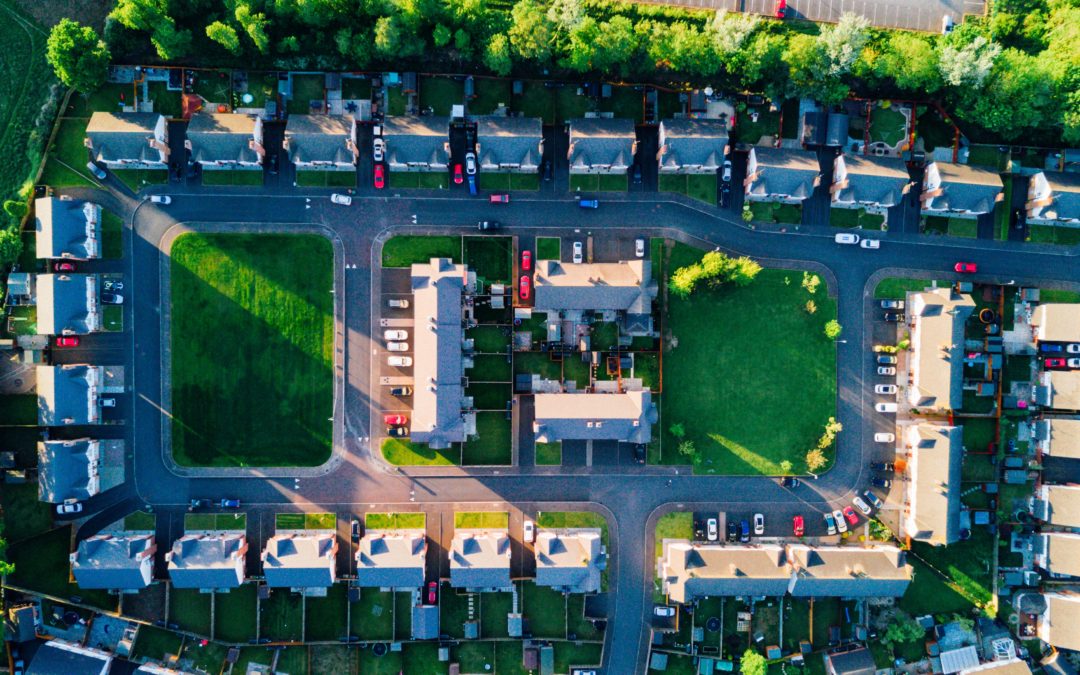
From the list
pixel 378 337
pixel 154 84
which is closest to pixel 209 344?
pixel 378 337

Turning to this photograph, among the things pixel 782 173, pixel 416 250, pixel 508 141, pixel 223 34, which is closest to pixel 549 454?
pixel 416 250

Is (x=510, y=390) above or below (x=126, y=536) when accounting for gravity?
above

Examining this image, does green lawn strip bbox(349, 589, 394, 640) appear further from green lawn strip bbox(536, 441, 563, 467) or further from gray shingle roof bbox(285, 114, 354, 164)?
gray shingle roof bbox(285, 114, 354, 164)

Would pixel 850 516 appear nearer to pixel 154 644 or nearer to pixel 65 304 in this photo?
pixel 154 644

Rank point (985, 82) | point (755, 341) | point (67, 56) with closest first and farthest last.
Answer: point (67, 56), point (985, 82), point (755, 341)

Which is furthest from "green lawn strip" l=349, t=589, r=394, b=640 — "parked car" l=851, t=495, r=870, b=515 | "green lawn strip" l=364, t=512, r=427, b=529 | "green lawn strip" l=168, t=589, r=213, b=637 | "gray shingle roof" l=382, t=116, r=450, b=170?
"parked car" l=851, t=495, r=870, b=515

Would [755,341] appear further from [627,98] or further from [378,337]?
[378,337]

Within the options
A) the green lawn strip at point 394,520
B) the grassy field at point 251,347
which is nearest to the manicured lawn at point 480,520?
the green lawn strip at point 394,520
